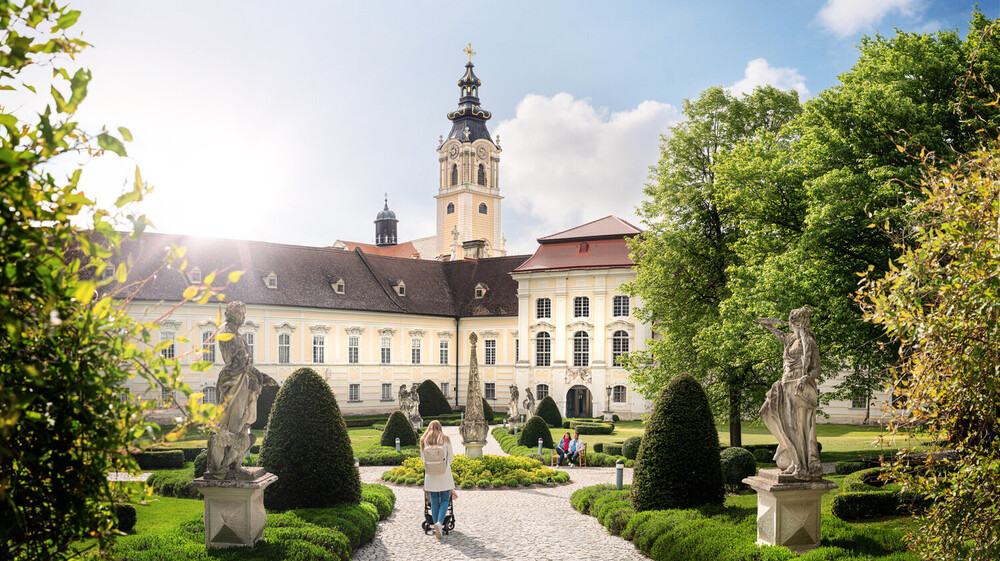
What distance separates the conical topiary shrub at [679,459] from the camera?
11.5m

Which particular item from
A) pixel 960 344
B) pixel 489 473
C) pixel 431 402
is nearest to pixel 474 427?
pixel 489 473

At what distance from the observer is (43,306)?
9.62ft

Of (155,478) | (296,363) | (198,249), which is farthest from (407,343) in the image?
(155,478)

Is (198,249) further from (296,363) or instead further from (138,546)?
(138,546)

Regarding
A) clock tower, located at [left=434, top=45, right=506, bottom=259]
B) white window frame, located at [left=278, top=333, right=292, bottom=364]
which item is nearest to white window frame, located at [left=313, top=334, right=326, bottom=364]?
white window frame, located at [left=278, top=333, right=292, bottom=364]

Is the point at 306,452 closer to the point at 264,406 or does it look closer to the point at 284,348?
the point at 264,406

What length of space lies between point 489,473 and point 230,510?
9843 millimetres

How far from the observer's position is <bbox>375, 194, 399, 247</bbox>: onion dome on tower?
303 ft

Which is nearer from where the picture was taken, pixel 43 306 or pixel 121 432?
pixel 43 306

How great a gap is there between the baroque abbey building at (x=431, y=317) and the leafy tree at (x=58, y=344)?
1284 inches

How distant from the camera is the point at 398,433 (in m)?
25.3

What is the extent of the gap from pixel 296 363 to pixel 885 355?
30.5m

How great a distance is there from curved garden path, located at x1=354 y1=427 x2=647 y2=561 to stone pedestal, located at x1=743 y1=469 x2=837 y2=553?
88.9 inches

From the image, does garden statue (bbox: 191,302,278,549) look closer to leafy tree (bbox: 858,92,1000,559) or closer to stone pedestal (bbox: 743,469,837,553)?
stone pedestal (bbox: 743,469,837,553)
